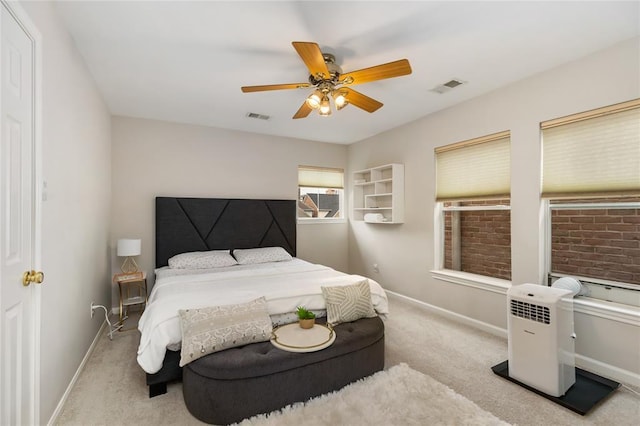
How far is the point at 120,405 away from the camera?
209cm

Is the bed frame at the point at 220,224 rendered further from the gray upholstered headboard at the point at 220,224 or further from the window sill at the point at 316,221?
the window sill at the point at 316,221

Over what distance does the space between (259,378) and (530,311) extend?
80.8 inches

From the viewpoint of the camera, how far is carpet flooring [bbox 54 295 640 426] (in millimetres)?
1961

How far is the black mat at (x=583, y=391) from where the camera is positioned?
2.06 metres

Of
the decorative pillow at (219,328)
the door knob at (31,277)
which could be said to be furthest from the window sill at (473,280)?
the door knob at (31,277)

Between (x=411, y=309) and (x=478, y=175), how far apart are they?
6.32ft

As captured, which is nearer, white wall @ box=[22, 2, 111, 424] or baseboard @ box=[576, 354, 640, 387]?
white wall @ box=[22, 2, 111, 424]

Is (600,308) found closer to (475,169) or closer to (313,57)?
(475,169)

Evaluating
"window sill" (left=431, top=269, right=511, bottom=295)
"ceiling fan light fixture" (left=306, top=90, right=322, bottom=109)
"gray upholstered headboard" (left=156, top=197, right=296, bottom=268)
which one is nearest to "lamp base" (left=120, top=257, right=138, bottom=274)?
"gray upholstered headboard" (left=156, top=197, right=296, bottom=268)

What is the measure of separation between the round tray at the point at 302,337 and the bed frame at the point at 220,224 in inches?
95.2

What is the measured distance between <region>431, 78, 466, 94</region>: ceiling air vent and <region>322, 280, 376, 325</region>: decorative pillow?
219 cm

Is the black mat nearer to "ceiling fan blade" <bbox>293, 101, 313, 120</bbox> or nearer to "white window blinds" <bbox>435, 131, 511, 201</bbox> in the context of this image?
"white window blinds" <bbox>435, 131, 511, 201</bbox>

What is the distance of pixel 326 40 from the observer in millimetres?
2305

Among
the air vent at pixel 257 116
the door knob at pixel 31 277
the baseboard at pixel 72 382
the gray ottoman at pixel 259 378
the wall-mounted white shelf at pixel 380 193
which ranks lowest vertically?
the baseboard at pixel 72 382
